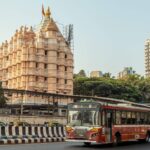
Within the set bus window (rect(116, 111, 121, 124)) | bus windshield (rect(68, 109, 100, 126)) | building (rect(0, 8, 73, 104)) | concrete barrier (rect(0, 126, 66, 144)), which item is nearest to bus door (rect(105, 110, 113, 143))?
bus window (rect(116, 111, 121, 124))

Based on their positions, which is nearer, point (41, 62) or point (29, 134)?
point (29, 134)

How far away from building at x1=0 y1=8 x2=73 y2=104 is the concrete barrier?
57093 mm

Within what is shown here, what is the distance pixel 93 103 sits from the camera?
21.5m

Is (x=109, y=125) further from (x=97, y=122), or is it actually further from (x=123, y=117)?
(x=123, y=117)

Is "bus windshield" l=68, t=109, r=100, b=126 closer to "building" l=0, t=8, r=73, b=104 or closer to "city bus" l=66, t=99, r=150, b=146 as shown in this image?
"city bus" l=66, t=99, r=150, b=146

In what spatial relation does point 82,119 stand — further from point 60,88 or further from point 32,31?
point 32,31

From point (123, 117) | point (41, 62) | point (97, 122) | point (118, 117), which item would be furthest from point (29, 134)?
point (41, 62)

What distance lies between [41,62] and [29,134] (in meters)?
65.5

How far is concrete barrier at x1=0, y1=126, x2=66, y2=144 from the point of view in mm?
21641

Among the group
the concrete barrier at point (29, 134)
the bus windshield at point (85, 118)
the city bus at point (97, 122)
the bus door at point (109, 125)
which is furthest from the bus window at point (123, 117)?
the concrete barrier at point (29, 134)

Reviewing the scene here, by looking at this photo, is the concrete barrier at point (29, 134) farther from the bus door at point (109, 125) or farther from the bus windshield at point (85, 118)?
the bus door at point (109, 125)

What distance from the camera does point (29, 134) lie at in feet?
76.5

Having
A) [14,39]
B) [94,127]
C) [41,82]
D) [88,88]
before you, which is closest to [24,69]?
[41,82]

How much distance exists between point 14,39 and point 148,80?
38.0 metres
